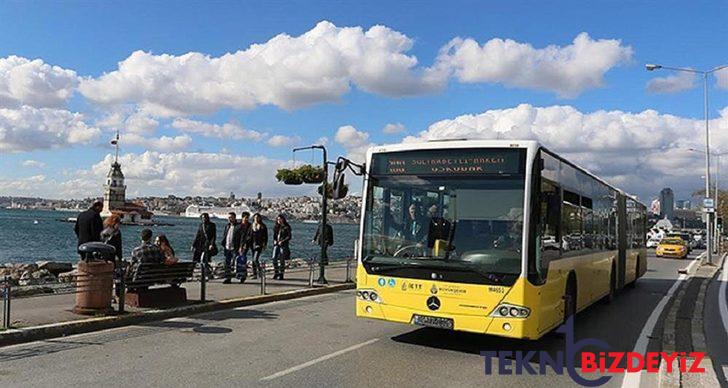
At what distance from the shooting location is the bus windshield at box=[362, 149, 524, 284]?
841cm

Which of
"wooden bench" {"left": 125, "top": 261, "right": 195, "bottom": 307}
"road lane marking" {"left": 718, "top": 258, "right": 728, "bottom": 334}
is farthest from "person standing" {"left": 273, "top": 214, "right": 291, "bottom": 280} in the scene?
"road lane marking" {"left": 718, "top": 258, "right": 728, "bottom": 334}

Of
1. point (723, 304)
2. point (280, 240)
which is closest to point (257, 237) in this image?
point (280, 240)

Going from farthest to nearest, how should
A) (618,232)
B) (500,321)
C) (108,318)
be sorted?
(618,232) → (108,318) → (500,321)

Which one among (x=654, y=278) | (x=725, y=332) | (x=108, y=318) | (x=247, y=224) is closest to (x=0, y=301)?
(x=108, y=318)

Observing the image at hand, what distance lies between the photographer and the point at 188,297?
1304cm

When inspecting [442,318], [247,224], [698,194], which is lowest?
[442,318]

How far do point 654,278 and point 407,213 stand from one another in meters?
18.7

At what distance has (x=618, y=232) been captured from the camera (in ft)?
52.9

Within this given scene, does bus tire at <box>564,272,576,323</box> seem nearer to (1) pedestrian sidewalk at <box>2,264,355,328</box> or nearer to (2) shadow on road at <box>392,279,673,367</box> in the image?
(2) shadow on road at <box>392,279,673,367</box>

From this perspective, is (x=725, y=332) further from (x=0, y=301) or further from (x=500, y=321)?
(x=0, y=301)

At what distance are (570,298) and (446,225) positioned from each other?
10.4 ft

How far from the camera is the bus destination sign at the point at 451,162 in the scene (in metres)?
8.77

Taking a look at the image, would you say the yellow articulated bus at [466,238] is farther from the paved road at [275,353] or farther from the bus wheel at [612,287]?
the bus wheel at [612,287]

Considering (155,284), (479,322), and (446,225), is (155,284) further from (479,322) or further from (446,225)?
(479,322)
